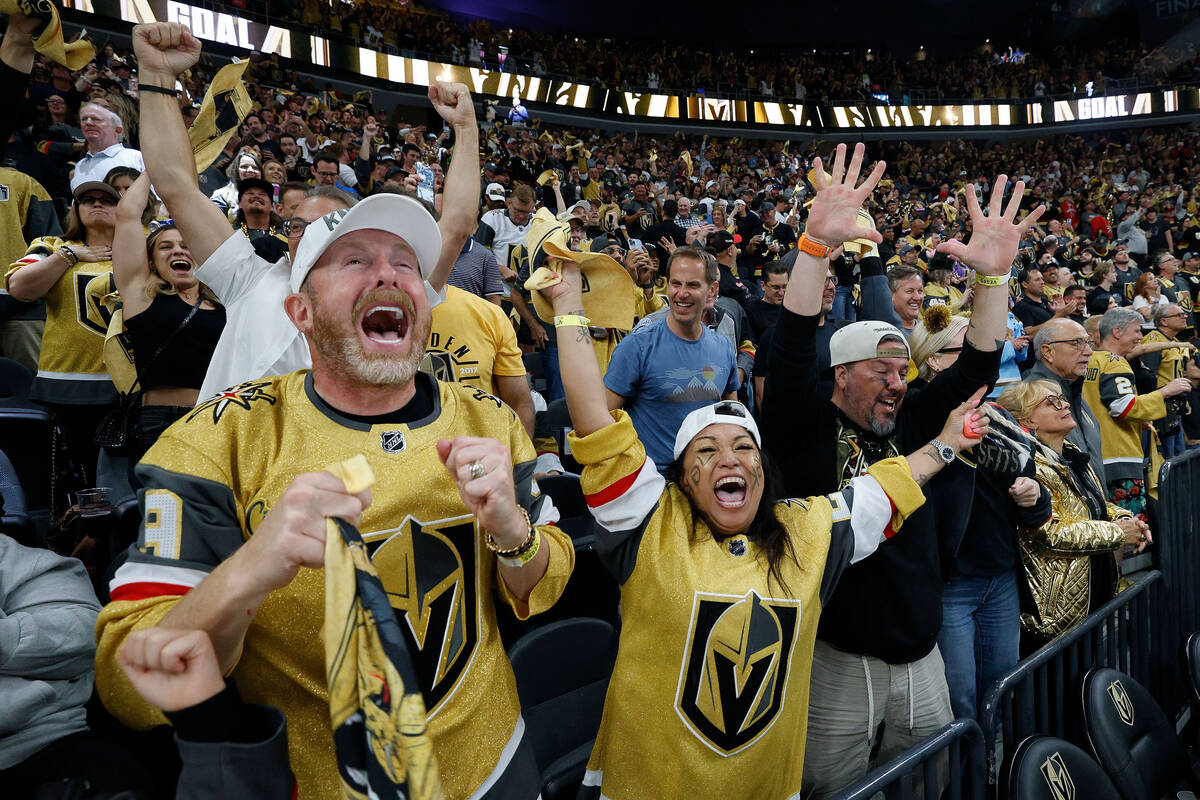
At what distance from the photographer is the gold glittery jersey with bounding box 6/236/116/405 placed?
11.0 feet

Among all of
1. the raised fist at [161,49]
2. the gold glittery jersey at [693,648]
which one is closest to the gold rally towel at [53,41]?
the raised fist at [161,49]

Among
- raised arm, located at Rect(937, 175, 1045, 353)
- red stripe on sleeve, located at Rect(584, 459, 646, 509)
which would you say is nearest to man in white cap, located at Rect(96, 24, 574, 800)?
red stripe on sleeve, located at Rect(584, 459, 646, 509)

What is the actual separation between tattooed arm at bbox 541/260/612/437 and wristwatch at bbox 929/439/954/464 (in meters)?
0.98

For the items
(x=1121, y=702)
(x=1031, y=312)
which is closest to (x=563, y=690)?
(x=1121, y=702)

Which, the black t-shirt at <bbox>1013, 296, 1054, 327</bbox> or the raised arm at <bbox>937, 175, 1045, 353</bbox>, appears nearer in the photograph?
the raised arm at <bbox>937, 175, 1045, 353</bbox>

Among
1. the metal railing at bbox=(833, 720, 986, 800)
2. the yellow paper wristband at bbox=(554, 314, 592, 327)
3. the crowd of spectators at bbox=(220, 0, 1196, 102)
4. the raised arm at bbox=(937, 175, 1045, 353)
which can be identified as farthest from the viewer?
the crowd of spectators at bbox=(220, 0, 1196, 102)

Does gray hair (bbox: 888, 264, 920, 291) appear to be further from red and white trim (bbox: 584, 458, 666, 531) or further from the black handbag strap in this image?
the black handbag strap

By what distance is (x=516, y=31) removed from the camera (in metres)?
24.5

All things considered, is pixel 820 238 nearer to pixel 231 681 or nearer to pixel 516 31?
pixel 231 681

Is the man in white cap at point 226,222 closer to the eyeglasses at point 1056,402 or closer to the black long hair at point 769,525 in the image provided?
the black long hair at point 769,525

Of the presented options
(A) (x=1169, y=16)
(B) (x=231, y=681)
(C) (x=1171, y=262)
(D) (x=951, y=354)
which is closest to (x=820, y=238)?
(D) (x=951, y=354)

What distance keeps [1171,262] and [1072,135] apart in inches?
845

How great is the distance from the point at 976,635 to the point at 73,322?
383 cm

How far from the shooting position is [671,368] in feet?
11.2
